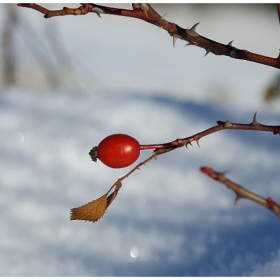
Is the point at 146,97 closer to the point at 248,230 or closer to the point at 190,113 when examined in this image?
the point at 190,113

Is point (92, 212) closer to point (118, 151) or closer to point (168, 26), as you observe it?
point (118, 151)

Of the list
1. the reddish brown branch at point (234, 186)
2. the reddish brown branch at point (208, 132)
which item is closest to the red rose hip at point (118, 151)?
the reddish brown branch at point (208, 132)

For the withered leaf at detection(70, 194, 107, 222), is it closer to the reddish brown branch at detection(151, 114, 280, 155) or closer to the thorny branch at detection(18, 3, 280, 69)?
the reddish brown branch at detection(151, 114, 280, 155)

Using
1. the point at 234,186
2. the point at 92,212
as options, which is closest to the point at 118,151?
the point at 92,212

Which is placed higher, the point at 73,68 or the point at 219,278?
the point at 73,68

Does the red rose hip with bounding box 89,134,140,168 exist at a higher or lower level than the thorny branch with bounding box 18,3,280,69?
lower

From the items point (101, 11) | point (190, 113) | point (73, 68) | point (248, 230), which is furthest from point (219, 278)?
point (73, 68)

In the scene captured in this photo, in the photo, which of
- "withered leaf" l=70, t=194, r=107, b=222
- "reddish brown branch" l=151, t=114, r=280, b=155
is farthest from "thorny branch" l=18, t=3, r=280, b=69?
"withered leaf" l=70, t=194, r=107, b=222

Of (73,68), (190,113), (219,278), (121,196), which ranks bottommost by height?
(219,278)

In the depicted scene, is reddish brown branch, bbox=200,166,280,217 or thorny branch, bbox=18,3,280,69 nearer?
reddish brown branch, bbox=200,166,280,217

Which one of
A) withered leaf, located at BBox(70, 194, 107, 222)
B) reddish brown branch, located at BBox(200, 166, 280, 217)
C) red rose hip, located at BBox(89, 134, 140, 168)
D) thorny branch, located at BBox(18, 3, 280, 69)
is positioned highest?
thorny branch, located at BBox(18, 3, 280, 69)
